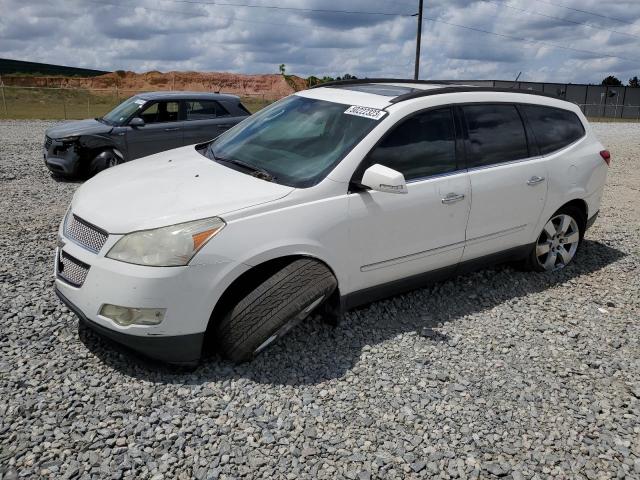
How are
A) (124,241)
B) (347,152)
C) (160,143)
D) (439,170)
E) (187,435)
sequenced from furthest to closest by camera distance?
(160,143) < (439,170) < (347,152) < (124,241) < (187,435)

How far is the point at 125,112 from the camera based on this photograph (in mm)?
10070

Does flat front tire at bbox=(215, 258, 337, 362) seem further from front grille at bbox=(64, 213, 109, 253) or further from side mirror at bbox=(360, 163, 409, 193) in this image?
front grille at bbox=(64, 213, 109, 253)

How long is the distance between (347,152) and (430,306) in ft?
5.17

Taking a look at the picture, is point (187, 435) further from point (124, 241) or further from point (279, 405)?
point (124, 241)

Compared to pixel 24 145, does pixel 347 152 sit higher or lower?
higher

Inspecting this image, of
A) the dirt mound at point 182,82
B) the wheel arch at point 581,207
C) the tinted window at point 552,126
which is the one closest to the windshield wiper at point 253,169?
the tinted window at point 552,126

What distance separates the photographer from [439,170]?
13.7ft

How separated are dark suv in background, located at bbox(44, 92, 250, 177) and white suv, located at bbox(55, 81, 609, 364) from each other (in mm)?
5421

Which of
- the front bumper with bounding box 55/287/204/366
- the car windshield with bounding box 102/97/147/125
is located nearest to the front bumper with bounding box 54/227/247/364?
the front bumper with bounding box 55/287/204/366

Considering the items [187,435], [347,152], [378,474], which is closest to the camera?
[378,474]

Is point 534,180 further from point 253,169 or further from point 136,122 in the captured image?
point 136,122

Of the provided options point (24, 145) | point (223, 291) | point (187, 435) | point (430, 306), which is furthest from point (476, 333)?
point (24, 145)

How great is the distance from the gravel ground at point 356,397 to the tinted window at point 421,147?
1.16 metres

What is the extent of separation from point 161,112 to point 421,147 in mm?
7325
